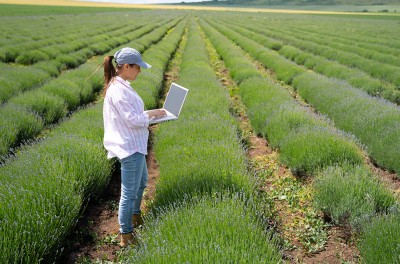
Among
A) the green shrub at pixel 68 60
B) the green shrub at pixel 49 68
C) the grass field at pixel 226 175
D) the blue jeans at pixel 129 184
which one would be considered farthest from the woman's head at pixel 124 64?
the green shrub at pixel 68 60

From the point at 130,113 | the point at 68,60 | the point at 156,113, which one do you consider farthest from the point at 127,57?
the point at 68,60

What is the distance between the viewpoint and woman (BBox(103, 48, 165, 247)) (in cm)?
308

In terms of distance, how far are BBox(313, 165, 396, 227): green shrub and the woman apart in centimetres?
209

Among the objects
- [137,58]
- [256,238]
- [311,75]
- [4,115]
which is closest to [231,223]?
[256,238]

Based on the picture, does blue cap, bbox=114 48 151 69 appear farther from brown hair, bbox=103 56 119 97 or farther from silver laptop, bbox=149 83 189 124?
silver laptop, bbox=149 83 189 124

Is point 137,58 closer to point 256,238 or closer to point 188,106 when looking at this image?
point 256,238

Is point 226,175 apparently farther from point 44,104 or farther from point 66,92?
point 66,92

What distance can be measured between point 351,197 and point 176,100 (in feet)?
6.82

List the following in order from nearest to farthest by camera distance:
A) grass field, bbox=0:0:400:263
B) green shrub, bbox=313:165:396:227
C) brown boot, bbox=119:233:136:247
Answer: grass field, bbox=0:0:400:263
brown boot, bbox=119:233:136:247
green shrub, bbox=313:165:396:227

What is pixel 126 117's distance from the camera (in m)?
3.05

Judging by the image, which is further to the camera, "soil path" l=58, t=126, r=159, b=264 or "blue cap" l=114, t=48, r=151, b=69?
"soil path" l=58, t=126, r=159, b=264

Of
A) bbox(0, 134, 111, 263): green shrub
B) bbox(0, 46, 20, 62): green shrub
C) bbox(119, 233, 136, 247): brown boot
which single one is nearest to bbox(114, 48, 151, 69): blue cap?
bbox(0, 134, 111, 263): green shrub

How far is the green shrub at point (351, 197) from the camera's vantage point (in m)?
3.67

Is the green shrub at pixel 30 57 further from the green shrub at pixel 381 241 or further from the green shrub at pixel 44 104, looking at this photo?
the green shrub at pixel 381 241
